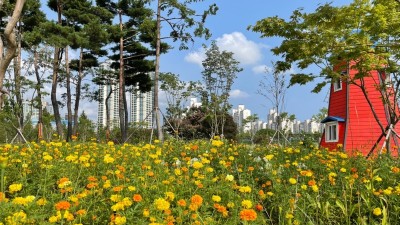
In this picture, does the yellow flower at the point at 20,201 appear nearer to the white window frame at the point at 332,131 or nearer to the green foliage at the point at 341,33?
the green foliage at the point at 341,33

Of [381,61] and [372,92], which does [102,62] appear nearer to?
[372,92]

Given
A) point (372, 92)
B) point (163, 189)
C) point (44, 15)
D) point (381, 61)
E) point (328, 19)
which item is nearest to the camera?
point (163, 189)

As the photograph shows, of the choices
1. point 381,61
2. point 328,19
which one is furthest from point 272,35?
point 381,61

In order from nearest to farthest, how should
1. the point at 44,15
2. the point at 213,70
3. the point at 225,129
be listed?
1. the point at 44,15
2. the point at 213,70
3. the point at 225,129

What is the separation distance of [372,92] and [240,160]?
12.7 m

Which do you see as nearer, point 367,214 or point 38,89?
point 367,214

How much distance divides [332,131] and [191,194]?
14.5m

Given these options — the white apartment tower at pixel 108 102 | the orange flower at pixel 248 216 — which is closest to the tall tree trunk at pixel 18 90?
the white apartment tower at pixel 108 102

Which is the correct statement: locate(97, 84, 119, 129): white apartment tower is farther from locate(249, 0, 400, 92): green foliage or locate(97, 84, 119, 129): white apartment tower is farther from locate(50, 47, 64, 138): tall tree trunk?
locate(249, 0, 400, 92): green foliage

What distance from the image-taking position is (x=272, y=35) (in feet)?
24.7

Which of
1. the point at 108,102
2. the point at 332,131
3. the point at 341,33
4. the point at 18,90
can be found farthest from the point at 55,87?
the point at 341,33

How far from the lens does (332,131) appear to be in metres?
16.1

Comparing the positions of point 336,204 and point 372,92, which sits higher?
point 372,92

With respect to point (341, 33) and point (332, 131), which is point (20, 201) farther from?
point (332, 131)
